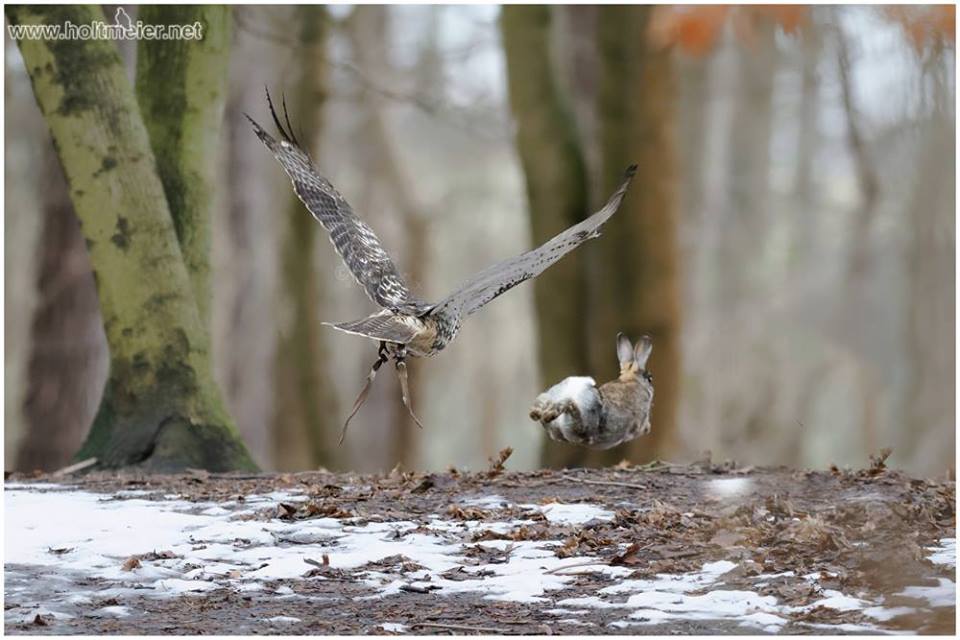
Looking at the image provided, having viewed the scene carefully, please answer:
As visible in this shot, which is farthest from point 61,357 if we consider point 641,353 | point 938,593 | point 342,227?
point 938,593

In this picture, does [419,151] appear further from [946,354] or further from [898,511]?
[898,511]

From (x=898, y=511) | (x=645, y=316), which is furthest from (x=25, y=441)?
(x=898, y=511)

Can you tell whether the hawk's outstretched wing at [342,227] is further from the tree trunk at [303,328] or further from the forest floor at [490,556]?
the tree trunk at [303,328]

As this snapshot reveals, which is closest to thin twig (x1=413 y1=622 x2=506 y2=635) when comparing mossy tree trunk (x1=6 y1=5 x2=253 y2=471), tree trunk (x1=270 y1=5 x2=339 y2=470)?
mossy tree trunk (x1=6 y1=5 x2=253 y2=471)

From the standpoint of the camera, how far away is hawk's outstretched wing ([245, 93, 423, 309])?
6.04 metres

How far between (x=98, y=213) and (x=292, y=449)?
8.35 m

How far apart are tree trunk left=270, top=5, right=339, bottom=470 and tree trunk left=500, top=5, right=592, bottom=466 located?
3.86 metres

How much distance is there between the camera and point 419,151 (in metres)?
28.2

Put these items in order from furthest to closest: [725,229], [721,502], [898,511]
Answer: [725,229], [721,502], [898,511]

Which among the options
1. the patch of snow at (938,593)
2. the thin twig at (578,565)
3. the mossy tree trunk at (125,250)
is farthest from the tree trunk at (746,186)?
the patch of snow at (938,593)

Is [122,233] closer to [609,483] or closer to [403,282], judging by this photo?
[403,282]

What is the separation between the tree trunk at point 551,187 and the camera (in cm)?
1111

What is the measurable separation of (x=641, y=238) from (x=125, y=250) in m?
4.80

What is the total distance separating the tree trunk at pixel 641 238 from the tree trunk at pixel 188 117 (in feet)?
12.7
